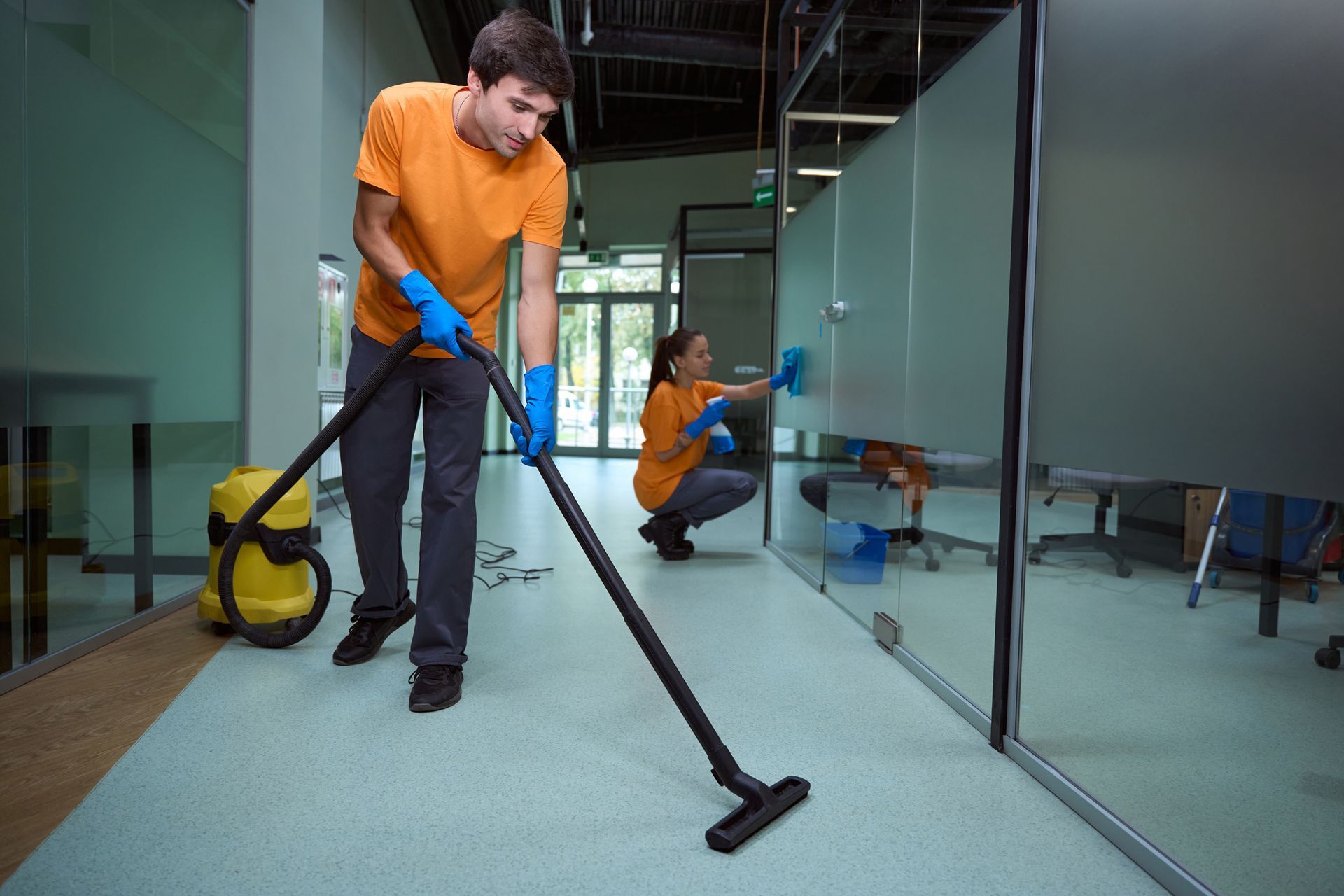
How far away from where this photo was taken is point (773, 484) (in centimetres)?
383

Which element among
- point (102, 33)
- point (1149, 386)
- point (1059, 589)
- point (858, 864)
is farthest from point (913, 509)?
point (102, 33)

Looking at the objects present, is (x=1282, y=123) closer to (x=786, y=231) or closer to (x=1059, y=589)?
(x=1059, y=589)

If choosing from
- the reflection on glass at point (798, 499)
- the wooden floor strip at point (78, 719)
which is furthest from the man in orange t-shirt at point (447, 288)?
the reflection on glass at point (798, 499)

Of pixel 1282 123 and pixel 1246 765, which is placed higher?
pixel 1282 123

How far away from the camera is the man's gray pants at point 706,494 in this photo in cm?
350

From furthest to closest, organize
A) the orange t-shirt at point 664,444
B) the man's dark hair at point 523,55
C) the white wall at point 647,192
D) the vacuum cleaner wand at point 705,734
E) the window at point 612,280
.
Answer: the window at point 612,280 < the white wall at point 647,192 < the orange t-shirt at point 664,444 < the man's dark hair at point 523,55 < the vacuum cleaner wand at point 705,734

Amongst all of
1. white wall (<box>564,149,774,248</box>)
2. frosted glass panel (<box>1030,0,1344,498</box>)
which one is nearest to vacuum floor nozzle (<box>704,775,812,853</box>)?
frosted glass panel (<box>1030,0,1344,498</box>)

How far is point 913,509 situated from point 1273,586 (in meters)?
1.13

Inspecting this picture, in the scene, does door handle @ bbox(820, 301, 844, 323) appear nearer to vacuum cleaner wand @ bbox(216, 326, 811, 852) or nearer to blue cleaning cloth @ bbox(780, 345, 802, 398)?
blue cleaning cloth @ bbox(780, 345, 802, 398)

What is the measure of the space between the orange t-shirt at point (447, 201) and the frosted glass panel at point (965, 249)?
0.86m

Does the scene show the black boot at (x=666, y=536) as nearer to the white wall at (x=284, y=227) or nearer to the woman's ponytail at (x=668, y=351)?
the woman's ponytail at (x=668, y=351)

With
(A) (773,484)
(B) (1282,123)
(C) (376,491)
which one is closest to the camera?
(B) (1282,123)

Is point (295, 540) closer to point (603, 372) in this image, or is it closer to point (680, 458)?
point (680, 458)

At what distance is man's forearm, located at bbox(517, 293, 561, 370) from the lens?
1.78 meters
